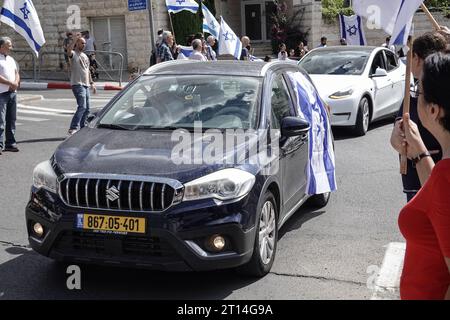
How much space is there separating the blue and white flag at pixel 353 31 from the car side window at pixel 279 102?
1502 centimetres

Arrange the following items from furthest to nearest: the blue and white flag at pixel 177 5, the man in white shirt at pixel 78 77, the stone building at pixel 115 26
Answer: the stone building at pixel 115 26
the blue and white flag at pixel 177 5
the man in white shirt at pixel 78 77

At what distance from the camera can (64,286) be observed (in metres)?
4.88

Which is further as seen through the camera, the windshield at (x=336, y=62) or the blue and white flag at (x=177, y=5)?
the blue and white flag at (x=177, y=5)

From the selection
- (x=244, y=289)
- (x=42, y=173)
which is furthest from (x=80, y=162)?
(x=244, y=289)

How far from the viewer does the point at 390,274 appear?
5102mm

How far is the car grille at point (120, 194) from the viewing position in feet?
14.6

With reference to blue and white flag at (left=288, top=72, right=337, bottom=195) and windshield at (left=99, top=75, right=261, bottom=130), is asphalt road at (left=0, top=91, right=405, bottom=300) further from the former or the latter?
windshield at (left=99, top=75, right=261, bottom=130)

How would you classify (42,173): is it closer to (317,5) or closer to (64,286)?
(64,286)

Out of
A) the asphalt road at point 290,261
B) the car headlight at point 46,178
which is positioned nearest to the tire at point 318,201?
the asphalt road at point 290,261

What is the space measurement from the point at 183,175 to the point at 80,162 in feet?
2.82

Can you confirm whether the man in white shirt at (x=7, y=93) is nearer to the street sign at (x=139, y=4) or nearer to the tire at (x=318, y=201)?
the tire at (x=318, y=201)

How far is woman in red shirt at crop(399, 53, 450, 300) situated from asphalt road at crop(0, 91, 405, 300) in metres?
2.27

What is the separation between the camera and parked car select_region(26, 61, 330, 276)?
14.7 feet
